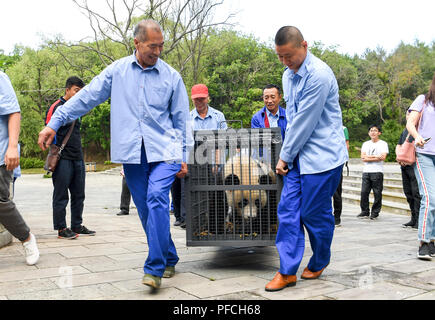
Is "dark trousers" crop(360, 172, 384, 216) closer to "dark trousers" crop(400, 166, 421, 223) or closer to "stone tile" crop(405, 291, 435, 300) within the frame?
"dark trousers" crop(400, 166, 421, 223)

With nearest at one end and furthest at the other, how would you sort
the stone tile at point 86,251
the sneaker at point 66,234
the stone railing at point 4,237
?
the stone tile at point 86,251
the stone railing at point 4,237
the sneaker at point 66,234

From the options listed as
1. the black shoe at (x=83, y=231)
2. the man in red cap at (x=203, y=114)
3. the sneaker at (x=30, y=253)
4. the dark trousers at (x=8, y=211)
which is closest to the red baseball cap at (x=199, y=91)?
the man in red cap at (x=203, y=114)

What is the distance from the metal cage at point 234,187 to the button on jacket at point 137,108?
370 millimetres

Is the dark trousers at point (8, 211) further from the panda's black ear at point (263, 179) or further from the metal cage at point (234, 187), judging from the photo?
the panda's black ear at point (263, 179)

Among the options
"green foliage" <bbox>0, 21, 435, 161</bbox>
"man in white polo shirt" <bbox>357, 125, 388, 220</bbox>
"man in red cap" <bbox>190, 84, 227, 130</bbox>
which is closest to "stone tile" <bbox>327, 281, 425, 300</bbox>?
"man in red cap" <bbox>190, 84, 227, 130</bbox>

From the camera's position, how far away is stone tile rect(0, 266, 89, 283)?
3.76 metres

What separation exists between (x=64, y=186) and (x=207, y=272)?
2.82 meters

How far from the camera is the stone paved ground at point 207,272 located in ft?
10.7

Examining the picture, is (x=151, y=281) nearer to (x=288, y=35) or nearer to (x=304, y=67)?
(x=304, y=67)

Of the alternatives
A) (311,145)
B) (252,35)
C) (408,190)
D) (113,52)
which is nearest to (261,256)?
(311,145)

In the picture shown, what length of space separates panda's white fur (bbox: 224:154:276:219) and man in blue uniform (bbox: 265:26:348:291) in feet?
1.10

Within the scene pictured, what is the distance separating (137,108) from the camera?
361 centimetres
